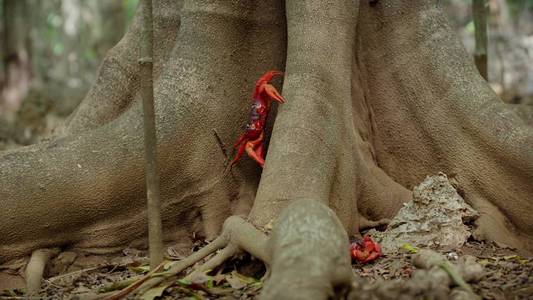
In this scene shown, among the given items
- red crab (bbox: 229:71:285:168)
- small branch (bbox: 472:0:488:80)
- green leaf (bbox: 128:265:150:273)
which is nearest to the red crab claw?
red crab (bbox: 229:71:285:168)

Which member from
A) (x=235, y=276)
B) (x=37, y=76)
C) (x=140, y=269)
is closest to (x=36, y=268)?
(x=140, y=269)

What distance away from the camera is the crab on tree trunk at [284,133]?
Result: 369 cm

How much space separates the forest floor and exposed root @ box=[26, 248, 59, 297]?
0.04m

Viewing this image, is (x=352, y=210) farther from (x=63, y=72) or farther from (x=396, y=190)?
(x=63, y=72)

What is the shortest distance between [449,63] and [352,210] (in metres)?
1.16

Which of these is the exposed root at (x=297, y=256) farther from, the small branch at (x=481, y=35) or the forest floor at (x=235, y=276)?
the small branch at (x=481, y=35)

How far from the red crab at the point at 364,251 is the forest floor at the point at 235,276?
35 mm

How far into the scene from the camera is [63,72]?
18.5 metres

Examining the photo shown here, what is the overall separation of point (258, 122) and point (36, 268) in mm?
1456

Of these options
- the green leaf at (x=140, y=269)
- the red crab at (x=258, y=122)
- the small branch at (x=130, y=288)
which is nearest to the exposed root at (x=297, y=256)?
the small branch at (x=130, y=288)

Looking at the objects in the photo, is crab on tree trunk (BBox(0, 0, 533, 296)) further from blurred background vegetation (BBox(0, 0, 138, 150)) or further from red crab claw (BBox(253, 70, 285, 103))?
blurred background vegetation (BBox(0, 0, 138, 150))

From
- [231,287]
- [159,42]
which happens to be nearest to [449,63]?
[159,42]

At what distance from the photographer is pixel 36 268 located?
11.7 ft

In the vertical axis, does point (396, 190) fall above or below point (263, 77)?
below
